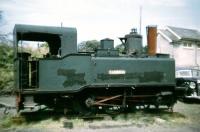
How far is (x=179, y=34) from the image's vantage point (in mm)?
33844

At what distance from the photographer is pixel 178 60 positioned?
34.0 meters

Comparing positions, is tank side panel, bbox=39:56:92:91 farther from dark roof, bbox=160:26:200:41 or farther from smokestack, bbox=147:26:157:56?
dark roof, bbox=160:26:200:41

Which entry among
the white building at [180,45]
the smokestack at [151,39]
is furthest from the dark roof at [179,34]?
the smokestack at [151,39]

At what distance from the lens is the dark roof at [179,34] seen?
33.6 m

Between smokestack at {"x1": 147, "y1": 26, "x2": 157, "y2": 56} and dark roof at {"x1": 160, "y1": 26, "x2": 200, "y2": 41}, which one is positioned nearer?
smokestack at {"x1": 147, "y1": 26, "x2": 157, "y2": 56}

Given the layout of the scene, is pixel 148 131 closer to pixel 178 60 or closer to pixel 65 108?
pixel 65 108

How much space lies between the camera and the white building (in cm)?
3372

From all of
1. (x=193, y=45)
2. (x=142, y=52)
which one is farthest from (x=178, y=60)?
(x=142, y=52)

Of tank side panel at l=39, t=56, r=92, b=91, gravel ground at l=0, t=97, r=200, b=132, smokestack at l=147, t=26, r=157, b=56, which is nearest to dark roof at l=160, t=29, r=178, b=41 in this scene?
smokestack at l=147, t=26, r=157, b=56

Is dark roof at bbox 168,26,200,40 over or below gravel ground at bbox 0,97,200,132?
over

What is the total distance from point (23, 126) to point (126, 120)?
334 centimetres

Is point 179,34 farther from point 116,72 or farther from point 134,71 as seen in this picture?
point 116,72

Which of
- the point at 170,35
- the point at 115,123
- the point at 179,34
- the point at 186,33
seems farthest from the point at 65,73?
the point at 186,33

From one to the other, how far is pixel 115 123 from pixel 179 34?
25.5 m
